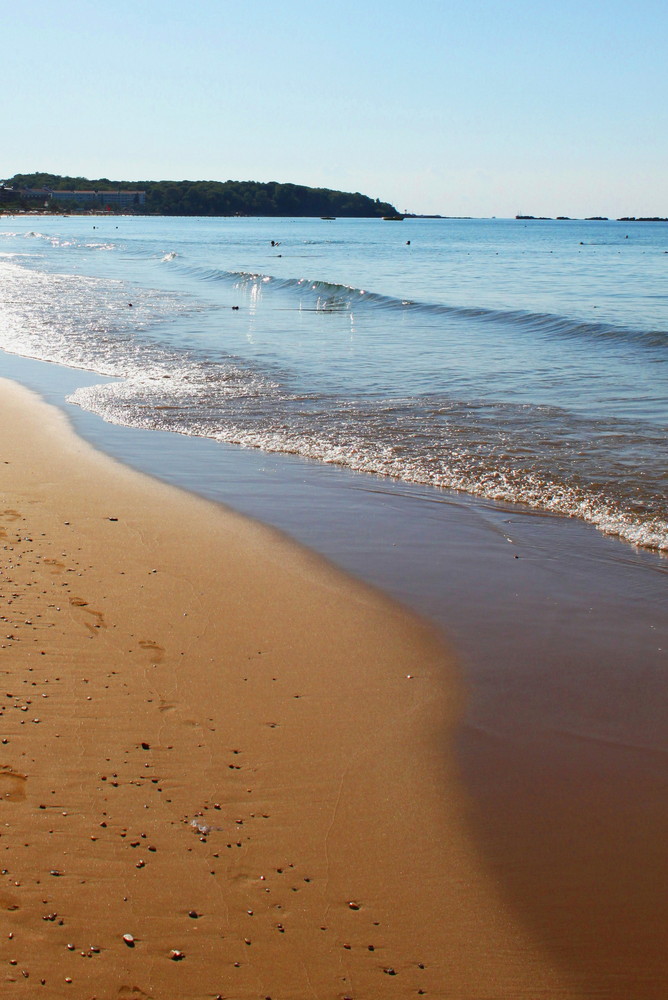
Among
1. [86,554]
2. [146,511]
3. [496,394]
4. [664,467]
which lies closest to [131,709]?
[86,554]

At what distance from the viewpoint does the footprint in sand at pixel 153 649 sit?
14.0 ft

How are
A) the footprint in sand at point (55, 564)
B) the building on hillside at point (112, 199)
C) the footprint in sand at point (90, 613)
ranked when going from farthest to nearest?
the building on hillside at point (112, 199) < the footprint in sand at point (55, 564) < the footprint in sand at point (90, 613)

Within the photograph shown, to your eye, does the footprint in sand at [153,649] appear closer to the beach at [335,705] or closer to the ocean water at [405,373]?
the beach at [335,705]

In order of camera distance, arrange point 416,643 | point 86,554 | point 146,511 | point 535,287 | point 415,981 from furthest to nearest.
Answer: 1. point 535,287
2. point 146,511
3. point 86,554
4. point 416,643
5. point 415,981

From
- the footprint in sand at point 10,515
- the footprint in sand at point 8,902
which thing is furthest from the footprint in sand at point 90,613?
the footprint in sand at point 8,902

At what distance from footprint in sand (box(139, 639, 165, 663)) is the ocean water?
3.69 metres

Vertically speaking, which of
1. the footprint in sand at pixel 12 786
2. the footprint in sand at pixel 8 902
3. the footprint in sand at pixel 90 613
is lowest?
the footprint in sand at pixel 8 902

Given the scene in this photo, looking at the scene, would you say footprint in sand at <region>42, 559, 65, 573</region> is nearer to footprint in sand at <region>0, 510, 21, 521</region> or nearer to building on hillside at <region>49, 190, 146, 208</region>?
footprint in sand at <region>0, 510, 21, 521</region>

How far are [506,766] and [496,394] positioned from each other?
29.0 ft

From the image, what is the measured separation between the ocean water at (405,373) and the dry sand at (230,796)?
3.08 meters

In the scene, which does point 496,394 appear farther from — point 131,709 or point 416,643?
point 131,709

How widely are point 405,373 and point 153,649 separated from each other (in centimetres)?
989

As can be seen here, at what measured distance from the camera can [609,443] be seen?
908 cm

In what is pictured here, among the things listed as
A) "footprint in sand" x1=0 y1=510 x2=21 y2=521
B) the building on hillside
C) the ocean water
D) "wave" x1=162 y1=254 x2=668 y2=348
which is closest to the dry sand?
"footprint in sand" x1=0 y1=510 x2=21 y2=521
